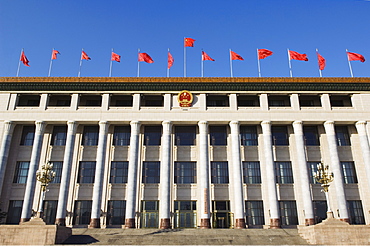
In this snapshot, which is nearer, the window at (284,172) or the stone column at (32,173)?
the stone column at (32,173)

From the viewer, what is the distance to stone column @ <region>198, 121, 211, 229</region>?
106 feet

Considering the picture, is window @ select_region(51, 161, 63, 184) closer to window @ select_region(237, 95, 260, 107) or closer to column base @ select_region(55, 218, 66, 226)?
column base @ select_region(55, 218, 66, 226)

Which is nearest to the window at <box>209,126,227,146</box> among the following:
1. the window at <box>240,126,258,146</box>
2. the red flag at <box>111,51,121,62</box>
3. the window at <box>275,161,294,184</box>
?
the window at <box>240,126,258,146</box>

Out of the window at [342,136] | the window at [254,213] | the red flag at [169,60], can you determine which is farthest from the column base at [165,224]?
the window at [342,136]

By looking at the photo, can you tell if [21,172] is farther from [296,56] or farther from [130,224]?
[296,56]

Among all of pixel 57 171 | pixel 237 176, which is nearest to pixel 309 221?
pixel 237 176

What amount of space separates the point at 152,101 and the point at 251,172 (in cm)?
1463

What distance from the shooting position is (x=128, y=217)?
3231cm

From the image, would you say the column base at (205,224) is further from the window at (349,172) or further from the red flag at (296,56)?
the red flag at (296,56)

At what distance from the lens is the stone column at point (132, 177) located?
32406mm

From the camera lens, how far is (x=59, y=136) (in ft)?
123

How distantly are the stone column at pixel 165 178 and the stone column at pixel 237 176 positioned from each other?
699 centimetres

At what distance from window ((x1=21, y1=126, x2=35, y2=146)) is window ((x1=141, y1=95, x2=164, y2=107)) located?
44.5 feet

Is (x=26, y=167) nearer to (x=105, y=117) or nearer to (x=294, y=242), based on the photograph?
(x=105, y=117)
